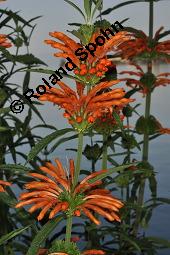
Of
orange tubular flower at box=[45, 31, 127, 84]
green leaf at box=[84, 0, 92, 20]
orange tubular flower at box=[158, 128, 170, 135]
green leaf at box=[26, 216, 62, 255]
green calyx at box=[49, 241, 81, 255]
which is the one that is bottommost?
green calyx at box=[49, 241, 81, 255]

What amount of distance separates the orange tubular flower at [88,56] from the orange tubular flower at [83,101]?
0.11 feet

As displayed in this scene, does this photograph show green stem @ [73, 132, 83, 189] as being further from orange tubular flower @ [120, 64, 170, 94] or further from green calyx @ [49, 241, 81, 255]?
orange tubular flower @ [120, 64, 170, 94]

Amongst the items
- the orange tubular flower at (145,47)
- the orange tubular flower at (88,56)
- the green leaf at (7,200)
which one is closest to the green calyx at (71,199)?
the green leaf at (7,200)

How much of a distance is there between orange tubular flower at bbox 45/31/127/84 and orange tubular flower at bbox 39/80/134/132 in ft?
0.11

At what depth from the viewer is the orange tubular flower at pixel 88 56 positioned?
134 centimetres

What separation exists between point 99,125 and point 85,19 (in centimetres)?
80

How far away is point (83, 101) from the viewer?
1.37 meters

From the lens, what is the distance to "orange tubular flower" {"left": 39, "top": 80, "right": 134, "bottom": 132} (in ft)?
4.36

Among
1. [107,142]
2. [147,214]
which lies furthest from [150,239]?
[107,142]

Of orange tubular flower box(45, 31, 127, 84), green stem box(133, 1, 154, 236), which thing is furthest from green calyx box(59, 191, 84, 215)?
green stem box(133, 1, 154, 236)

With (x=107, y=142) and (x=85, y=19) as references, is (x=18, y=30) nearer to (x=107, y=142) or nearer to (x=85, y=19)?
(x=107, y=142)

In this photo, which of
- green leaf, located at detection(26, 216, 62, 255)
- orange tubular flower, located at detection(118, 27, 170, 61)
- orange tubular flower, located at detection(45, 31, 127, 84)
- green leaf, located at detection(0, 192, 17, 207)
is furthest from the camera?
orange tubular flower, located at detection(118, 27, 170, 61)

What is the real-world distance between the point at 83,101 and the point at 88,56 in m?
0.12

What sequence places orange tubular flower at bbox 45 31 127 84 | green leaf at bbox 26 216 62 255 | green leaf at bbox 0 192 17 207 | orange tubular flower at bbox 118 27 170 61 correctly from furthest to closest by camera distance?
orange tubular flower at bbox 118 27 170 61 < green leaf at bbox 0 192 17 207 < orange tubular flower at bbox 45 31 127 84 < green leaf at bbox 26 216 62 255
